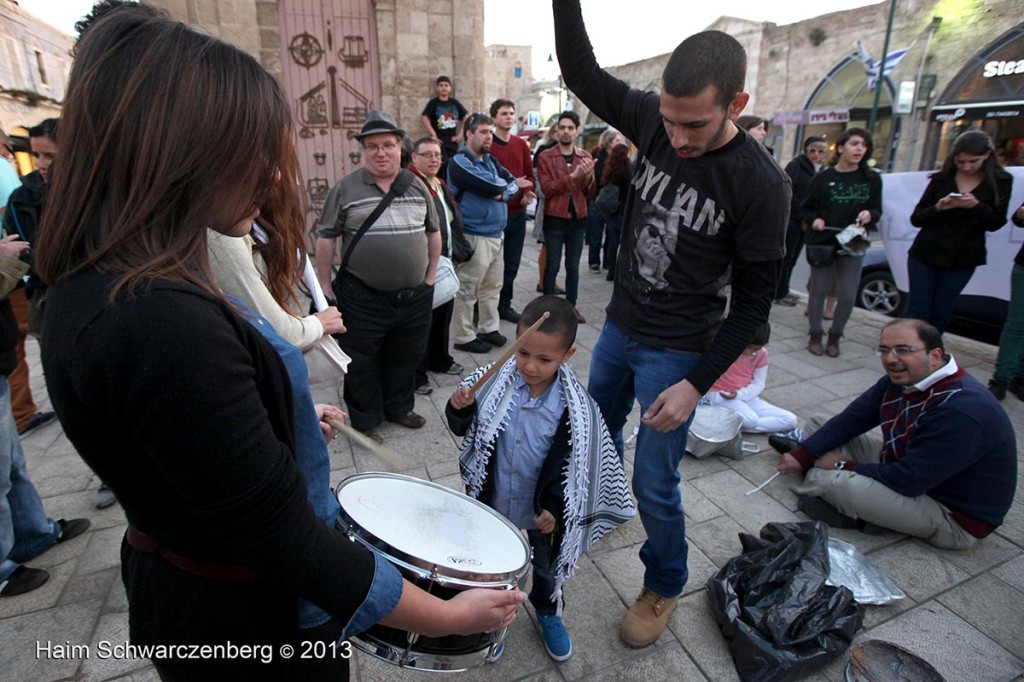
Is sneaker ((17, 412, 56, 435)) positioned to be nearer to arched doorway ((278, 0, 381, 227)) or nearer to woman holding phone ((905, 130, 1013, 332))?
arched doorway ((278, 0, 381, 227))

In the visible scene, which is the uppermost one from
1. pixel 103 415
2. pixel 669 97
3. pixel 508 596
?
pixel 669 97

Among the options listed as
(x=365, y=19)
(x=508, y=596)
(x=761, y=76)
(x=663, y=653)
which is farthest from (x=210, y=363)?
(x=761, y=76)

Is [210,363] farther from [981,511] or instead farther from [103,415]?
[981,511]

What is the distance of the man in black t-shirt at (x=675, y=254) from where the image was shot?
1.84 metres

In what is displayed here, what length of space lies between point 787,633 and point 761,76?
24850 millimetres

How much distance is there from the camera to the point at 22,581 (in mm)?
2629

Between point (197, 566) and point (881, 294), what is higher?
point (197, 566)

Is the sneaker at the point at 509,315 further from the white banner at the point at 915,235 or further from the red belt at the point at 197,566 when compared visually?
the red belt at the point at 197,566

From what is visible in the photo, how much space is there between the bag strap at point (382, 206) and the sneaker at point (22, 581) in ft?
7.36

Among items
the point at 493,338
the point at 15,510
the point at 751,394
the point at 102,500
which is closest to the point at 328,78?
the point at 493,338

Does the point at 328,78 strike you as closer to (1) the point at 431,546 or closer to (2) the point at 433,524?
(2) the point at 433,524

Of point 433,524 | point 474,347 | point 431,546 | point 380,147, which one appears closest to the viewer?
point 431,546

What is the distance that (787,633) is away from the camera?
221 centimetres

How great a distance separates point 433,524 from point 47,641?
2044 mm
